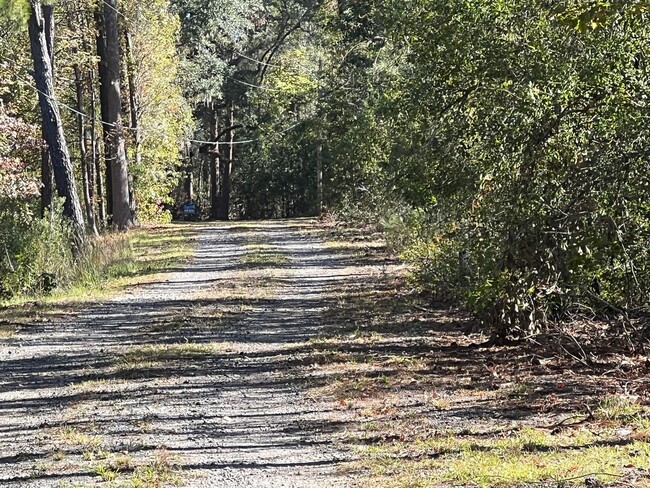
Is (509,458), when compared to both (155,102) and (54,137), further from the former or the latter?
(155,102)

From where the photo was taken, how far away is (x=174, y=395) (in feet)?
31.9

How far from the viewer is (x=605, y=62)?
932 centimetres

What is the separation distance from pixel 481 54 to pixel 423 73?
165cm

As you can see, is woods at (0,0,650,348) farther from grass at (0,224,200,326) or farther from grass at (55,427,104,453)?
grass at (55,427,104,453)

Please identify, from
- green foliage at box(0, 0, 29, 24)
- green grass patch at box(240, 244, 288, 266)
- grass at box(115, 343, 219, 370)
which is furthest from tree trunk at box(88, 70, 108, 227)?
grass at box(115, 343, 219, 370)

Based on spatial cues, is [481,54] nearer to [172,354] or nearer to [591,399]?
[591,399]

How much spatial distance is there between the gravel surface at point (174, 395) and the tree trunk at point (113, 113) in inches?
685

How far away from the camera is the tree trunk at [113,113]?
1355 inches

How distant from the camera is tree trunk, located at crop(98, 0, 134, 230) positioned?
1355 inches

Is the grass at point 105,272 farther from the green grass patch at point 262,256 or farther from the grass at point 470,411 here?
the grass at point 470,411

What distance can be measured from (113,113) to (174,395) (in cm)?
2690

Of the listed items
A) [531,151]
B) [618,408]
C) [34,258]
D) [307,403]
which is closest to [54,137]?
[34,258]

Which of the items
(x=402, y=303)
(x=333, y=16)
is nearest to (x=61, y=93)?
(x=333, y=16)

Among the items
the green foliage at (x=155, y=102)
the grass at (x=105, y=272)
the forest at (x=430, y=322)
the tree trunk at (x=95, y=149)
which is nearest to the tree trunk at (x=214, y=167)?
the green foliage at (x=155, y=102)
